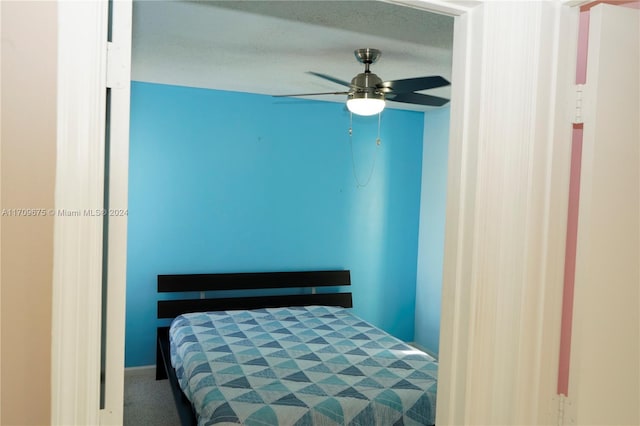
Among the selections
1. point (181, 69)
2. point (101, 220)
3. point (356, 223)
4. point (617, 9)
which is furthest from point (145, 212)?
point (617, 9)

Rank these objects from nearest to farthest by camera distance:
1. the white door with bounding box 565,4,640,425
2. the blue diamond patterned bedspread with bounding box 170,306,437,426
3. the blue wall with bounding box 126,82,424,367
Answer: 1. the white door with bounding box 565,4,640,425
2. the blue diamond patterned bedspread with bounding box 170,306,437,426
3. the blue wall with bounding box 126,82,424,367

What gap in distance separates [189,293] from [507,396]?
367cm

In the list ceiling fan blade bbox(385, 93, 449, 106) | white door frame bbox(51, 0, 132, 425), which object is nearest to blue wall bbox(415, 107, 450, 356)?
ceiling fan blade bbox(385, 93, 449, 106)

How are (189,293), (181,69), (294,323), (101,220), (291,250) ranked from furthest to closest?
(291,250)
(189,293)
(294,323)
(181,69)
(101,220)

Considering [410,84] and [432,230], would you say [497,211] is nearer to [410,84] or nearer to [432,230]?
[410,84]

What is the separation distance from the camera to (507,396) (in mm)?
1272

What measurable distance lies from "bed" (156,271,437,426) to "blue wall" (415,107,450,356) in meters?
0.81

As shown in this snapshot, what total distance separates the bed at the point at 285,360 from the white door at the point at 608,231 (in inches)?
59.3

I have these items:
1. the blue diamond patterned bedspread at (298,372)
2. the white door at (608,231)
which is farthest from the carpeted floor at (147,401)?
the white door at (608,231)

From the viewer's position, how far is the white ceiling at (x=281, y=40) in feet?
7.98

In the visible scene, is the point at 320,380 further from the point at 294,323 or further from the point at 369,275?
the point at 369,275

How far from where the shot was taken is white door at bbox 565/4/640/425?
4.04 feet

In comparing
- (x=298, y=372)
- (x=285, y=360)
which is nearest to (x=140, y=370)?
(x=285, y=360)

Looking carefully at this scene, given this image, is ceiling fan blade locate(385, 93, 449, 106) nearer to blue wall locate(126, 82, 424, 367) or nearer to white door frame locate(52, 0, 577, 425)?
blue wall locate(126, 82, 424, 367)
